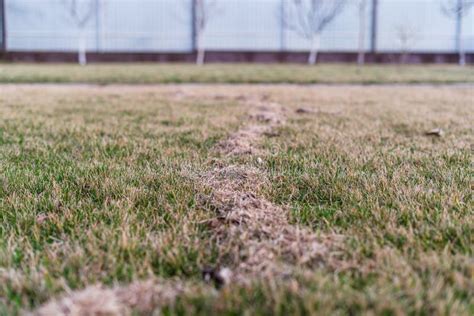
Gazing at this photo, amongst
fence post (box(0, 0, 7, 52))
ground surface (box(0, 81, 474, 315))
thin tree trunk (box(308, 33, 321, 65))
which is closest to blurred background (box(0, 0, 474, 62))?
fence post (box(0, 0, 7, 52))

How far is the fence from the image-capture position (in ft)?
61.5

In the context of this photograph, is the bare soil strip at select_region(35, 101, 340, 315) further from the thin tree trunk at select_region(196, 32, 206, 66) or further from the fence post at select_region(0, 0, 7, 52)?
the fence post at select_region(0, 0, 7, 52)

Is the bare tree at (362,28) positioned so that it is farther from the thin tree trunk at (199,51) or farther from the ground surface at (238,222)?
the ground surface at (238,222)

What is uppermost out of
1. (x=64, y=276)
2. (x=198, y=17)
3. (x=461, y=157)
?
(x=198, y=17)

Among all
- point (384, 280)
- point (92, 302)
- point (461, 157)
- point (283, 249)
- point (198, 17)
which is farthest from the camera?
point (198, 17)

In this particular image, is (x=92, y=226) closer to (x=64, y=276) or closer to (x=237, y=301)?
(x=64, y=276)

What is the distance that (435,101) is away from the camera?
5.27m

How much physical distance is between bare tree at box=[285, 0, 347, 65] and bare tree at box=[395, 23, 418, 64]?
2.85m

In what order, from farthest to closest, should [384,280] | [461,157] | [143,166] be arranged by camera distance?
1. [461,157]
2. [143,166]
3. [384,280]

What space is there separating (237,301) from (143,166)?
50.6 inches

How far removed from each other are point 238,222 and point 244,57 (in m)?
18.6

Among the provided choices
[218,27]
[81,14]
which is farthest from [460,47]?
[81,14]

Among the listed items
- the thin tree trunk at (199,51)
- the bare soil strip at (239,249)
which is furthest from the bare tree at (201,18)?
the bare soil strip at (239,249)

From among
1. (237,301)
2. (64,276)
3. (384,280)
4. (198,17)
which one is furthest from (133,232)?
(198,17)
